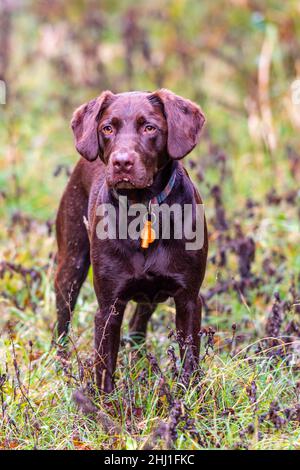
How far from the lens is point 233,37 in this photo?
33.1 feet

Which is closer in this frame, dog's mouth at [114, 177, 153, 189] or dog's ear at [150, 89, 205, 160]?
dog's mouth at [114, 177, 153, 189]

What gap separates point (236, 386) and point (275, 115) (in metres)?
5.11

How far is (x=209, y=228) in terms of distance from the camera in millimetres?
6539

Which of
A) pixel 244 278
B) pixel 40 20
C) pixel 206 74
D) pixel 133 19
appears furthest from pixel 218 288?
pixel 40 20

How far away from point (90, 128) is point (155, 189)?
0.43 metres

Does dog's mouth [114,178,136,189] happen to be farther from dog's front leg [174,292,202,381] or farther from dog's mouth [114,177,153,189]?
dog's front leg [174,292,202,381]

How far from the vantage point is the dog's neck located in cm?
412

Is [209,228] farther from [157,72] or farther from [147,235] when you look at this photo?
[157,72]

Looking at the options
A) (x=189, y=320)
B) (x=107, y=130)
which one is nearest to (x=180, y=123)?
(x=107, y=130)

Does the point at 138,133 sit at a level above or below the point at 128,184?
above

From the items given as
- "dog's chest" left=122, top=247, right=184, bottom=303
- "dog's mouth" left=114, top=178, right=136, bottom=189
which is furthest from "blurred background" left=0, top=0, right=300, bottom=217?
"dog's mouth" left=114, top=178, right=136, bottom=189

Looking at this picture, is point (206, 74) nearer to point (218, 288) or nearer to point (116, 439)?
point (218, 288)

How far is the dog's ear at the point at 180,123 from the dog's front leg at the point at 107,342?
81 cm

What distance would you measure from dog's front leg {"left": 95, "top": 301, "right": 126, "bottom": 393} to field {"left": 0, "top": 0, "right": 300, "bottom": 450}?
0.25ft
